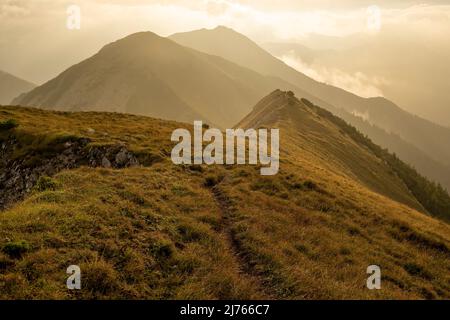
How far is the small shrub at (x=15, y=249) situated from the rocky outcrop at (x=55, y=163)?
54.9 ft

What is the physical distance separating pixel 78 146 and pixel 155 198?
606 inches

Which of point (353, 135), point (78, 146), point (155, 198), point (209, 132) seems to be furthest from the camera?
point (353, 135)

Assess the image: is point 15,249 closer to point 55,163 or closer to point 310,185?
point 55,163

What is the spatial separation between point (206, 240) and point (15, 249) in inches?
305

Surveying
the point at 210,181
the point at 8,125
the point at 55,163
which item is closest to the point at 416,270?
the point at 210,181

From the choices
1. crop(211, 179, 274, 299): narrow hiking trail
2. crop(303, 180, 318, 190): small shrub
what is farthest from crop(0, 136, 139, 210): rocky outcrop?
crop(303, 180, 318, 190): small shrub

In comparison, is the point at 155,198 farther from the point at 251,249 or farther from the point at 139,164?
the point at 139,164

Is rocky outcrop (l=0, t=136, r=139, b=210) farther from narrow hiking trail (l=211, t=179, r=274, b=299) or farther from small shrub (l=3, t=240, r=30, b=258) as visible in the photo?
small shrub (l=3, t=240, r=30, b=258)

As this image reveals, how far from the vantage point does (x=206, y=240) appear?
17016mm

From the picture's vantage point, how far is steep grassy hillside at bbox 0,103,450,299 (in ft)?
41.8

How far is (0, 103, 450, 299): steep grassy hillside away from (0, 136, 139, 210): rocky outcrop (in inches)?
125

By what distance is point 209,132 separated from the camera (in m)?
44.4

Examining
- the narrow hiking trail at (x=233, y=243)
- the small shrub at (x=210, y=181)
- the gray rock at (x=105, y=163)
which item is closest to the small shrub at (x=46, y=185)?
the gray rock at (x=105, y=163)
